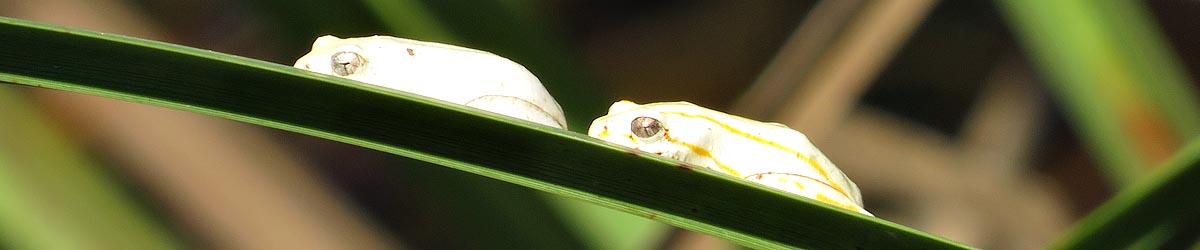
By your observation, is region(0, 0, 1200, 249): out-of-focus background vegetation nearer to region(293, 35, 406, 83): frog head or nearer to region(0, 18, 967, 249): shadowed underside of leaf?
region(293, 35, 406, 83): frog head

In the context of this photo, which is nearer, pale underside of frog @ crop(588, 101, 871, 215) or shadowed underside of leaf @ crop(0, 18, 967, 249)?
shadowed underside of leaf @ crop(0, 18, 967, 249)

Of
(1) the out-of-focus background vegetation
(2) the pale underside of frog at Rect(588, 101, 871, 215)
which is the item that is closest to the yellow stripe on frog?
(2) the pale underside of frog at Rect(588, 101, 871, 215)

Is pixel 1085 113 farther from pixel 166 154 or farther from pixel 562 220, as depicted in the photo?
pixel 166 154

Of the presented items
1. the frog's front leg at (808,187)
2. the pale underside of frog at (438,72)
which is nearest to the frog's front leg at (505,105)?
the pale underside of frog at (438,72)

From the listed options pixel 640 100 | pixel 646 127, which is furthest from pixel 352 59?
pixel 640 100

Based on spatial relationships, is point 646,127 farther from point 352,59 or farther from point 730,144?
point 352,59

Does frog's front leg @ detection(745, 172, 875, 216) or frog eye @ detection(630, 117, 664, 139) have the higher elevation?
frog eye @ detection(630, 117, 664, 139)

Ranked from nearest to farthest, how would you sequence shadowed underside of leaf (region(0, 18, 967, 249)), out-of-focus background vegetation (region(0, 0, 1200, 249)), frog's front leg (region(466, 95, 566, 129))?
shadowed underside of leaf (region(0, 18, 967, 249)), frog's front leg (region(466, 95, 566, 129)), out-of-focus background vegetation (region(0, 0, 1200, 249))
